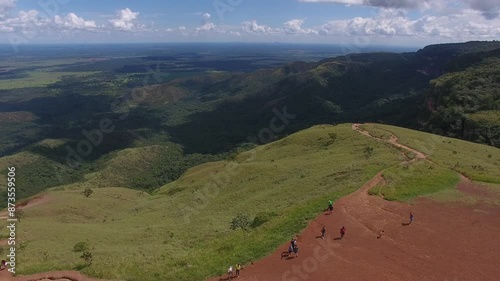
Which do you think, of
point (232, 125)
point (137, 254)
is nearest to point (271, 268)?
point (137, 254)

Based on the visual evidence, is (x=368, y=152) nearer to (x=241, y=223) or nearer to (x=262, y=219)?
(x=262, y=219)

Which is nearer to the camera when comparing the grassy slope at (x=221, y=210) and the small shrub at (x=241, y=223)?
the grassy slope at (x=221, y=210)

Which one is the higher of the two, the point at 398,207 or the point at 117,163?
the point at 398,207

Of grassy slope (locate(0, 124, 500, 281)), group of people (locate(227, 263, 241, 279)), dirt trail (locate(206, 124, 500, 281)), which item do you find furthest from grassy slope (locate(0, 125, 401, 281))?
dirt trail (locate(206, 124, 500, 281))

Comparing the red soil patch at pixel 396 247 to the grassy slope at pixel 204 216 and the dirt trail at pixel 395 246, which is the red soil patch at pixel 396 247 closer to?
the dirt trail at pixel 395 246

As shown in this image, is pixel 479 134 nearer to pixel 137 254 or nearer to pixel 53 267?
pixel 137 254

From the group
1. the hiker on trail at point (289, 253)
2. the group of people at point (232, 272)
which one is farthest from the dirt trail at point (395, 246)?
the group of people at point (232, 272)

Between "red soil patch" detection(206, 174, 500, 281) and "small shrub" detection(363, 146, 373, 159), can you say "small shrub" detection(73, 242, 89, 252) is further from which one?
"small shrub" detection(363, 146, 373, 159)
